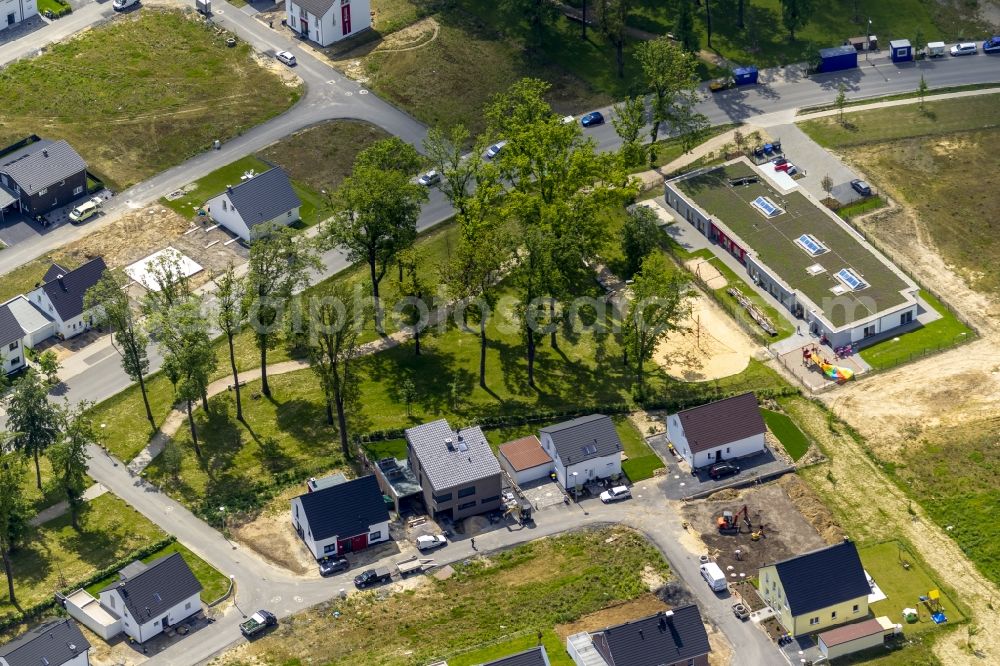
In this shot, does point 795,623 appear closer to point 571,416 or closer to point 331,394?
point 571,416

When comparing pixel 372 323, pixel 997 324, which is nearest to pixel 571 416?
pixel 372 323

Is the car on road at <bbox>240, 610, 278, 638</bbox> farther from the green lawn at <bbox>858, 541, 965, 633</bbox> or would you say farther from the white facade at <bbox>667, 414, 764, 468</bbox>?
the green lawn at <bbox>858, 541, 965, 633</bbox>

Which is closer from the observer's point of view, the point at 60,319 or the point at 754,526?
the point at 754,526

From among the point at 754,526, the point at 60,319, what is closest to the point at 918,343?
the point at 754,526

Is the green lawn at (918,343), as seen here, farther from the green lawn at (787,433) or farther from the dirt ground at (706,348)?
the green lawn at (787,433)

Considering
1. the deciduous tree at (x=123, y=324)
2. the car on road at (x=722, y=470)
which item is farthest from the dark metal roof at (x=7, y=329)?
the car on road at (x=722, y=470)

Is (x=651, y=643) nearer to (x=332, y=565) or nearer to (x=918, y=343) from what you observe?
(x=332, y=565)
